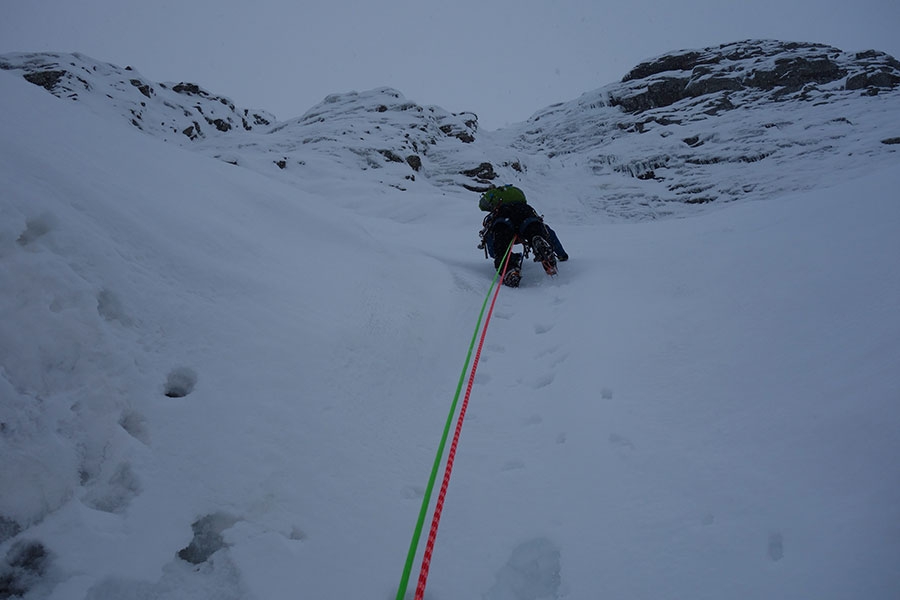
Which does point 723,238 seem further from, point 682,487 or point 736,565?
point 736,565

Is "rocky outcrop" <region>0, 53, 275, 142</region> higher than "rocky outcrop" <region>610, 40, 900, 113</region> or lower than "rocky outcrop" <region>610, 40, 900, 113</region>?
→ lower

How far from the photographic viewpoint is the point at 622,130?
3441cm

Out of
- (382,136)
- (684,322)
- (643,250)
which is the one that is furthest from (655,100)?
(684,322)

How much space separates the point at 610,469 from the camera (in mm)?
2311

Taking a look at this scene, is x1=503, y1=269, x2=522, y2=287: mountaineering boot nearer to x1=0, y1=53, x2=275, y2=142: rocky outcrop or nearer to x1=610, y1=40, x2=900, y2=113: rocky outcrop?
x1=0, y1=53, x2=275, y2=142: rocky outcrop

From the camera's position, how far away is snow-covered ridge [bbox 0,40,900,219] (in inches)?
853

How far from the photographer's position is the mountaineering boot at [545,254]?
18.9 ft

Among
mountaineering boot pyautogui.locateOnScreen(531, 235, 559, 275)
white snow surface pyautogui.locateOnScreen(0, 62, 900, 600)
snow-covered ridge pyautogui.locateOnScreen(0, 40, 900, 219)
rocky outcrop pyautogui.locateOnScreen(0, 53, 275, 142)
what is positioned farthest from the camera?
rocky outcrop pyautogui.locateOnScreen(0, 53, 275, 142)

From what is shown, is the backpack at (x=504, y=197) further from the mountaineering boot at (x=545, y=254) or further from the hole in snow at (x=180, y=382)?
the hole in snow at (x=180, y=382)

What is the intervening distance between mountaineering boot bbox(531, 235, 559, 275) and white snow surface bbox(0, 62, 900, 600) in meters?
1.88

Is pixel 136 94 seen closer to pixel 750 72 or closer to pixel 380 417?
pixel 380 417

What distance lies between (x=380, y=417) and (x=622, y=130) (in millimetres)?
37726

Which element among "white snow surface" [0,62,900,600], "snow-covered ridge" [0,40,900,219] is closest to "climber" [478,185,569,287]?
"white snow surface" [0,62,900,600]

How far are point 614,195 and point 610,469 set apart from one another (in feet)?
79.5
